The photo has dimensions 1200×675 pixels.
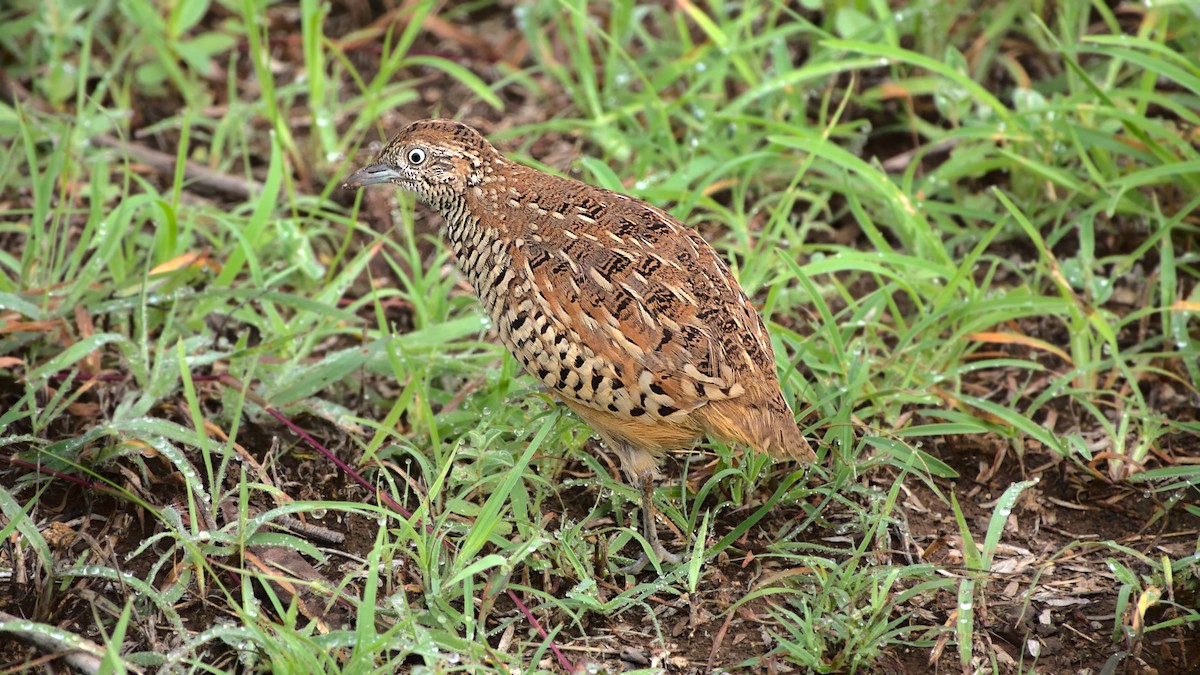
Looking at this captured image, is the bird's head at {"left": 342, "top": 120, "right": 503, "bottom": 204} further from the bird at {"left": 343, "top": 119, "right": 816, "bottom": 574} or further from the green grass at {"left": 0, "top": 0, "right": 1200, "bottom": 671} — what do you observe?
the green grass at {"left": 0, "top": 0, "right": 1200, "bottom": 671}

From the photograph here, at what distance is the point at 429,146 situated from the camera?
4.66m

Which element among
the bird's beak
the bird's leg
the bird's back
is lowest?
the bird's leg

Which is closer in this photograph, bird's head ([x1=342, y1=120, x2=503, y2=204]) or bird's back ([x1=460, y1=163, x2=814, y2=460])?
bird's back ([x1=460, y1=163, x2=814, y2=460])

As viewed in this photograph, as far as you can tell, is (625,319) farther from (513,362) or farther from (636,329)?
(513,362)

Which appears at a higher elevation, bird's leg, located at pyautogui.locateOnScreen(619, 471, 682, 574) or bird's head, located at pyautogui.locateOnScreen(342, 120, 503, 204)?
bird's head, located at pyautogui.locateOnScreen(342, 120, 503, 204)

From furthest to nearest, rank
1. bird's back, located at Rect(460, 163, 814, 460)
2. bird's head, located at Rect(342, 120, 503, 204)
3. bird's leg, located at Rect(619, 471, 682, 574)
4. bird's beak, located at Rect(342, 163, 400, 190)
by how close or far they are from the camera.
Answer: bird's beak, located at Rect(342, 163, 400, 190)
bird's head, located at Rect(342, 120, 503, 204)
bird's leg, located at Rect(619, 471, 682, 574)
bird's back, located at Rect(460, 163, 814, 460)

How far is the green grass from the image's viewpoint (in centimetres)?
410

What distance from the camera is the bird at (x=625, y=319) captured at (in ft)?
13.4

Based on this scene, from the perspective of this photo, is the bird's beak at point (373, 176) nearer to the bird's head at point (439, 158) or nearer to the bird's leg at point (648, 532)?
the bird's head at point (439, 158)

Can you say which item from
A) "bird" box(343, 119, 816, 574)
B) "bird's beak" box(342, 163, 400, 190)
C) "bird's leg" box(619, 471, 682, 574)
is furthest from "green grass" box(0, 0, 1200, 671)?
"bird's beak" box(342, 163, 400, 190)

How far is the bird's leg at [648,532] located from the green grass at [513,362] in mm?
53

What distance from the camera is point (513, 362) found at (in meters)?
4.84

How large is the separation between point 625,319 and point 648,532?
79cm

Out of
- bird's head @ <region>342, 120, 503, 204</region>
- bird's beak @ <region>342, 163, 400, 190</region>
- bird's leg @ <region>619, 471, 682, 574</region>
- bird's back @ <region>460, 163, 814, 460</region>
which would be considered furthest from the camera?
bird's beak @ <region>342, 163, 400, 190</region>
